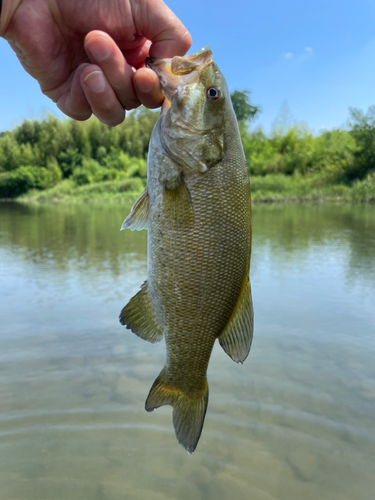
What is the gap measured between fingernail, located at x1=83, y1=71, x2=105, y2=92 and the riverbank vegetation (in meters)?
28.9

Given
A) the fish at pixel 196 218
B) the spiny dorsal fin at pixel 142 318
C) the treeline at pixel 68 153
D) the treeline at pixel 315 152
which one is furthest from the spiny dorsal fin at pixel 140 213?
the treeline at pixel 68 153

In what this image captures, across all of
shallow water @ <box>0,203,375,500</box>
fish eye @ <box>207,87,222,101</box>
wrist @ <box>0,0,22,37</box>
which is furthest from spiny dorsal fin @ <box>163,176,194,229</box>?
shallow water @ <box>0,203,375,500</box>

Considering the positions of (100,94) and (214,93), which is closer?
(214,93)

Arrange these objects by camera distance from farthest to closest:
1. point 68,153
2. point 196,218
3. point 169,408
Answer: point 68,153 → point 169,408 → point 196,218

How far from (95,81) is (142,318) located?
1250mm

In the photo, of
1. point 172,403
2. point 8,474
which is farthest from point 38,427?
point 172,403

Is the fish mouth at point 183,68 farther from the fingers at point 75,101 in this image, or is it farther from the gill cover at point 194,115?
the fingers at point 75,101

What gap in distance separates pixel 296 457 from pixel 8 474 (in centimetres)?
237

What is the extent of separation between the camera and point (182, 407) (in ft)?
6.97

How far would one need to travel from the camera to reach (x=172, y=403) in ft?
7.04

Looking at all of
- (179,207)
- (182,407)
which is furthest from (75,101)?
(182,407)

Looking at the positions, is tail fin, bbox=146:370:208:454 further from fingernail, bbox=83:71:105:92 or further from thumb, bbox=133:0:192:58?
thumb, bbox=133:0:192:58

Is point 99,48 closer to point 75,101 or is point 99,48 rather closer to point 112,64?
point 112,64

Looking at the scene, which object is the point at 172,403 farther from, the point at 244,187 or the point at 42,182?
the point at 42,182
